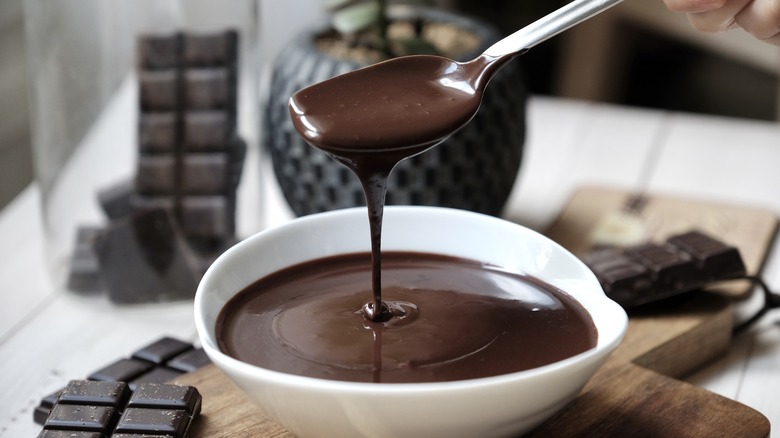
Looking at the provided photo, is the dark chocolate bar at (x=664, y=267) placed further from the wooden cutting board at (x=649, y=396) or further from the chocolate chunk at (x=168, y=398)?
the chocolate chunk at (x=168, y=398)

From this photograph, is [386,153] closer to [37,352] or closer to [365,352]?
[365,352]

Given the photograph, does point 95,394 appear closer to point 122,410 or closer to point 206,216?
point 122,410

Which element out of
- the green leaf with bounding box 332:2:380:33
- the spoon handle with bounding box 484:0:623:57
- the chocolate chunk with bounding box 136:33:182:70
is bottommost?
the chocolate chunk with bounding box 136:33:182:70

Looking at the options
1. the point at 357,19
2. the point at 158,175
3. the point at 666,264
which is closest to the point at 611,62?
the point at 357,19

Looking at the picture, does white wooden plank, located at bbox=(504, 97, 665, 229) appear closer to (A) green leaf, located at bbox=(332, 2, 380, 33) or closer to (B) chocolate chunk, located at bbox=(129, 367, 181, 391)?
(A) green leaf, located at bbox=(332, 2, 380, 33)

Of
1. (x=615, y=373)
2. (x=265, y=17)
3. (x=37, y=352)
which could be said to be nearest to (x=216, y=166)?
(x=37, y=352)

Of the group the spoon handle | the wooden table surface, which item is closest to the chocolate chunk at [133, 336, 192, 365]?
the wooden table surface
